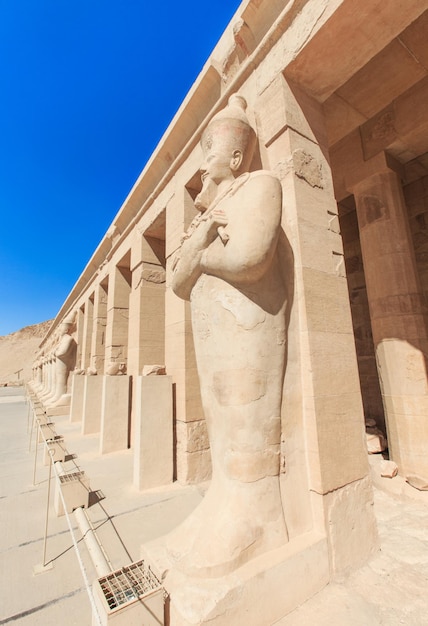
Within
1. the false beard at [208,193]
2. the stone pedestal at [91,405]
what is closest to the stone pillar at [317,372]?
the false beard at [208,193]

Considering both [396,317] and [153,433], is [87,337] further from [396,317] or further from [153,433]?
[396,317]

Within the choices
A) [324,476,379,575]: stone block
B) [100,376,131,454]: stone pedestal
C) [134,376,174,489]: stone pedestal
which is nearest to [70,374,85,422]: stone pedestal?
[100,376,131,454]: stone pedestal

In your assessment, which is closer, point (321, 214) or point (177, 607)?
point (177, 607)

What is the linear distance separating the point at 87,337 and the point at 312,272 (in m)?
9.23

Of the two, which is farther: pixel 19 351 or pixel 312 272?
pixel 19 351

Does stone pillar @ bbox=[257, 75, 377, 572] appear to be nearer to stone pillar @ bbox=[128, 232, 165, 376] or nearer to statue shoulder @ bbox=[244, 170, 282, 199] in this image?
statue shoulder @ bbox=[244, 170, 282, 199]

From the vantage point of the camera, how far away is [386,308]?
4.21 m

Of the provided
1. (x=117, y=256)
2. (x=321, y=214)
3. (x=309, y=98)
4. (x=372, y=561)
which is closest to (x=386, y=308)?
(x=321, y=214)

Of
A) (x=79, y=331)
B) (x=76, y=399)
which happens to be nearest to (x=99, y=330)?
(x=76, y=399)

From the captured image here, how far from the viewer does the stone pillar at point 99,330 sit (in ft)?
28.3

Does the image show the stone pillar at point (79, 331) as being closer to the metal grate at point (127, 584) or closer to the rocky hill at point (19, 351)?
the metal grate at point (127, 584)

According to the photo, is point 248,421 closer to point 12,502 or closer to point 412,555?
point 412,555

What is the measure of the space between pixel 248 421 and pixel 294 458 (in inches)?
17.4

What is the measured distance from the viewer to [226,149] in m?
2.30
